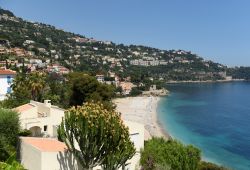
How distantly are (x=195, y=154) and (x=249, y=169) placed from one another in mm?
20663

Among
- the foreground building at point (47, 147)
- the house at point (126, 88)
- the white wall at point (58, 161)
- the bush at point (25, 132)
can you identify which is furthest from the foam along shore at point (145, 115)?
the white wall at point (58, 161)

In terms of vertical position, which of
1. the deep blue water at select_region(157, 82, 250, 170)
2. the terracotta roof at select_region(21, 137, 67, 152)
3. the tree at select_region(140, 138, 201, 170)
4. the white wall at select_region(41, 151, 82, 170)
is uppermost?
the terracotta roof at select_region(21, 137, 67, 152)

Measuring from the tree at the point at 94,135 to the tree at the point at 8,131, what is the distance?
7.27ft

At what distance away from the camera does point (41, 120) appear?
22.8m

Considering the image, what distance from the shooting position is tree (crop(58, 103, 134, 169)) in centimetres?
1609

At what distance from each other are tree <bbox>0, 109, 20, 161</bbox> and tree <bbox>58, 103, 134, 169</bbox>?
2.22 m

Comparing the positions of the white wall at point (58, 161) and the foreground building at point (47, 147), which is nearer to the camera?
the white wall at point (58, 161)

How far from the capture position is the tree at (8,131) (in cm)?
1624

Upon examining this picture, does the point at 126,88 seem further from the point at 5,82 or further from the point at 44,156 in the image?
the point at 44,156

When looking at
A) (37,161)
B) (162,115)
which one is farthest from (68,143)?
(162,115)

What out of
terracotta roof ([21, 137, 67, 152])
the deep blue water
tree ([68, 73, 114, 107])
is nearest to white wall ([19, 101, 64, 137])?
terracotta roof ([21, 137, 67, 152])

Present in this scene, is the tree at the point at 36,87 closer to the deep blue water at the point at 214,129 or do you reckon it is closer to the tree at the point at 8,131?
the tree at the point at 8,131

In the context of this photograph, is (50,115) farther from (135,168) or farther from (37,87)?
(37,87)

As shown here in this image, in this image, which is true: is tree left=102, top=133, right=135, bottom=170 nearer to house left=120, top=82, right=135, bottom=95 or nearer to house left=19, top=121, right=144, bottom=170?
house left=19, top=121, right=144, bottom=170
